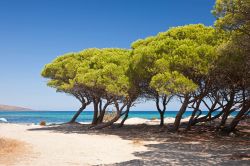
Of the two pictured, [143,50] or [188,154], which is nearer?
[188,154]

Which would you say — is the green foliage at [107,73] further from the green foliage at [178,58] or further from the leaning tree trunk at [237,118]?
the leaning tree trunk at [237,118]

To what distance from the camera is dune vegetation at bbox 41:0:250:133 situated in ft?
64.7

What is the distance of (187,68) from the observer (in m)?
25.6

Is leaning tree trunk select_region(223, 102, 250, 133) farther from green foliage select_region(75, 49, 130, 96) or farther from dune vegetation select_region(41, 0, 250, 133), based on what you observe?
green foliage select_region(75, 49, 130, 96)

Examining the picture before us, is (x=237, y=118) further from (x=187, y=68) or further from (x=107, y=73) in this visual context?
(x=107, y=73)

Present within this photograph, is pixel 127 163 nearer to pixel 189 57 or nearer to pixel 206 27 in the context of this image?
pixel 189 57

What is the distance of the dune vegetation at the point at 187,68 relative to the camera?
1973 cm

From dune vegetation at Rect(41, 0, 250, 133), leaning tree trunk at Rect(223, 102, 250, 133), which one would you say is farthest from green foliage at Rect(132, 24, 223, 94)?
leaning tree trunk at Rect(223, 102, 250, 133)

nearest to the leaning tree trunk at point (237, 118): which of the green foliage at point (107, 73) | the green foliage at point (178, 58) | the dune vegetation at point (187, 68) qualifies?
the dune vegetation at point (187, 68)

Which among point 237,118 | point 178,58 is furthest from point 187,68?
point 237,118

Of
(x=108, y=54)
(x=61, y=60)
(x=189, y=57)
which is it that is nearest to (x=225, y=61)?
(x=189, y=57)

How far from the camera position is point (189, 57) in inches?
986

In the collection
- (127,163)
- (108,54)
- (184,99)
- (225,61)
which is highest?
(108,54)

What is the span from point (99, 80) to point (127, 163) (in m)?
16.7
